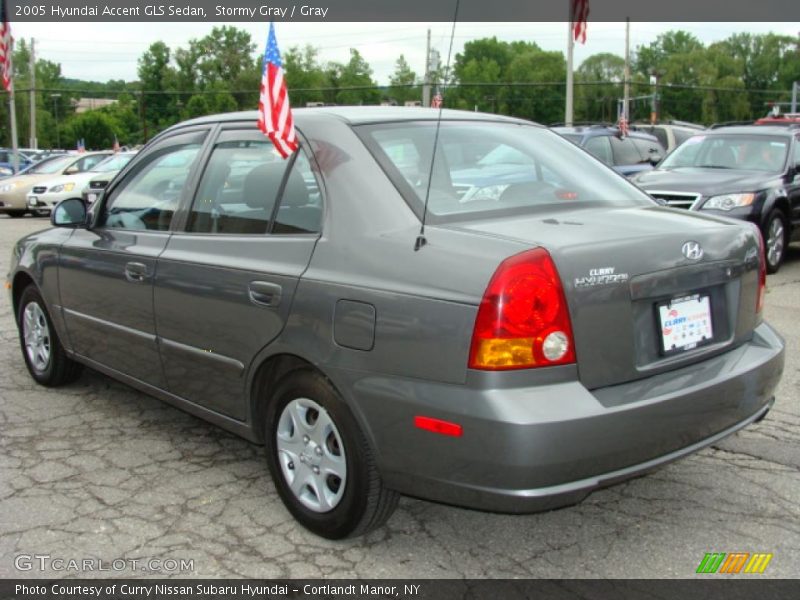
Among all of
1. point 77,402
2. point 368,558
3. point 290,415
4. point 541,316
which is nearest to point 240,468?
point 290,415

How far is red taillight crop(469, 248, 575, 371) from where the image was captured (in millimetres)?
2619

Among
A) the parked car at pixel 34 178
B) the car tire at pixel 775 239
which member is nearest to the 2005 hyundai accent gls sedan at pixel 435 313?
the car tire at pixel 775 239

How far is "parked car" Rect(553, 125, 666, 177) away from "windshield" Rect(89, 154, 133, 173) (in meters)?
10.1

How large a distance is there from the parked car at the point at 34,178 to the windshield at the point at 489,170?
16.7 meters

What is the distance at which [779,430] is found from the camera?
4340mm

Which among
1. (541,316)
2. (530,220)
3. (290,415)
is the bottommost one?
(290,415)

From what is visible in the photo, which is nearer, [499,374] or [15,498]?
[499,374]

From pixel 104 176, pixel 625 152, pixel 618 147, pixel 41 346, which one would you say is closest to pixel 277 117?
pixel 41 346

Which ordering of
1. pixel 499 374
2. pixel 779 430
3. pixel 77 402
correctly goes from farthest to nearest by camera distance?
1. pixel 77 402
2. pixel 779 430
3. pixel 499 374

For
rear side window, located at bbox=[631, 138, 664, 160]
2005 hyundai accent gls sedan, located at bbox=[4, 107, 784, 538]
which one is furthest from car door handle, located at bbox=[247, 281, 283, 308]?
rear side window, located at bbox=[631, 138, 664, 160]

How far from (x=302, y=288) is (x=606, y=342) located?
1.12 metres

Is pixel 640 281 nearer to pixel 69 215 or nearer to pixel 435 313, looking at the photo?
pixel 435 313

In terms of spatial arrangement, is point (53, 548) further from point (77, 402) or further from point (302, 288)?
point (77, 402)
